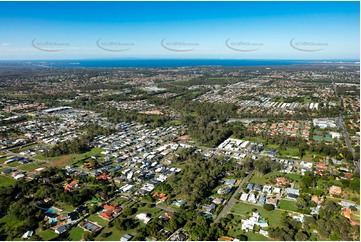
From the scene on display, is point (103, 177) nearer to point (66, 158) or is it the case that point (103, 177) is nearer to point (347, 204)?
point (66, 158)

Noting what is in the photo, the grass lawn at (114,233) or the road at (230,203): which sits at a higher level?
the road at (230,203)

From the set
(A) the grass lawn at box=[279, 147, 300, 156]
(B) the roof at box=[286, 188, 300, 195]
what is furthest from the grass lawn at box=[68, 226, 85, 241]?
(A) the grass lawn at box=[279, 147, 300, 156]

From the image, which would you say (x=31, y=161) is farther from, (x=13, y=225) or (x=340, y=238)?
(x=340, y=238)

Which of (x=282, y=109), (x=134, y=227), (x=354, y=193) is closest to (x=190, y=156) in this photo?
(x=134, y=227)

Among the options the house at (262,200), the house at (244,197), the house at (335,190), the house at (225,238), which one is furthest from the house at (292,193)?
the house at (225,238)

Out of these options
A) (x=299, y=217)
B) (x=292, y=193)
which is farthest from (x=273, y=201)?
(x=299, y=217)

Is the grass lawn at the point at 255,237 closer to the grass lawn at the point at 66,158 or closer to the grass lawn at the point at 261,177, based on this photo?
the grass lawn at the point at 261,177
